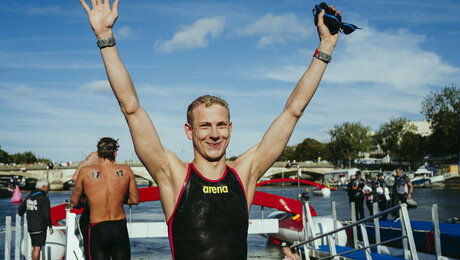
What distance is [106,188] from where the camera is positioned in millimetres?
5676

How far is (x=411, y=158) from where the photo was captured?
86.4 metres

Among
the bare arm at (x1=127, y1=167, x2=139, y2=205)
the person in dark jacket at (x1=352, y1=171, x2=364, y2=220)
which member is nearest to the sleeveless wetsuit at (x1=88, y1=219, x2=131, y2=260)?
→ the bare arm at (x1=127, y1=167, x2=139, y2=205)

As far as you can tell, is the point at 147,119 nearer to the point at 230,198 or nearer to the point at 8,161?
the point at 230,198

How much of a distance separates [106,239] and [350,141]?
98716 millimetres

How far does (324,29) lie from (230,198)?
1.35m

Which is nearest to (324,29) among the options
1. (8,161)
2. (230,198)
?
(230,198)

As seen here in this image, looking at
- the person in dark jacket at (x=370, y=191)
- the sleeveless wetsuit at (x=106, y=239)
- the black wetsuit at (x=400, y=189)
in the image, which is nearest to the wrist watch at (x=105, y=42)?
the sleeveless wetsuit at (x=106, y=239)

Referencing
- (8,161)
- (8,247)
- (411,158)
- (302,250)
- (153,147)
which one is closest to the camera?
(153,147)

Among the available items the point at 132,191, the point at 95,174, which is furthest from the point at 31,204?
the point at 132,191

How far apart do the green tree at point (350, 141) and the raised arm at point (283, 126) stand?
99.3 m

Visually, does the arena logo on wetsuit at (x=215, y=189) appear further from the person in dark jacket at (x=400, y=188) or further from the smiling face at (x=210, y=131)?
the person in dark jacket at (x=400, y=188)

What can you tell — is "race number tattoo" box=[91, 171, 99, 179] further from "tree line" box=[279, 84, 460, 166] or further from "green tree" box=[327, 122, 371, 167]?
"green tree" box=[327, 122, 371, 167]

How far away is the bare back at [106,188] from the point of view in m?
5.64

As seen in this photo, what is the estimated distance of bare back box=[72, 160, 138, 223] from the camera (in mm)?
5641
